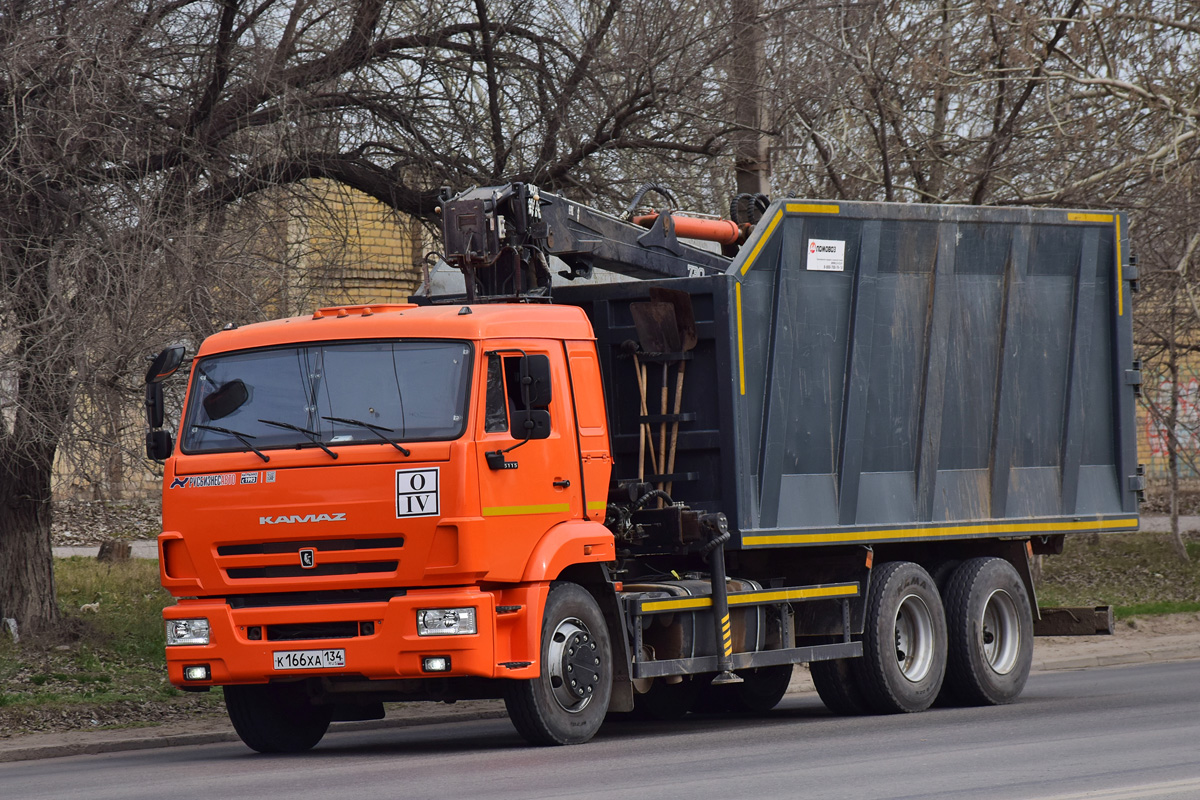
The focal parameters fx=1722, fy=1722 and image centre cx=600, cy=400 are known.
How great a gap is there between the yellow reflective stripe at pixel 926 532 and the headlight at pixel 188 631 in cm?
358

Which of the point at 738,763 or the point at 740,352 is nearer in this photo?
the point at 738,763

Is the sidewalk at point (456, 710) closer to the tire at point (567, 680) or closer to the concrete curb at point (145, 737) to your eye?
the concrete curb at point (145, 737)

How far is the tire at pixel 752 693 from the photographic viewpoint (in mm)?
13445

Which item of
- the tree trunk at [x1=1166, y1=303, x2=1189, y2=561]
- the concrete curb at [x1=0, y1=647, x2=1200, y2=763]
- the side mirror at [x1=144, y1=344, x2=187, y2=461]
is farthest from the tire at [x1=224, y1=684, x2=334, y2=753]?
the tree trunk at [x1=1166, y1=303, x2=1189, y2=561]

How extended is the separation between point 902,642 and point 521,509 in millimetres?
4097

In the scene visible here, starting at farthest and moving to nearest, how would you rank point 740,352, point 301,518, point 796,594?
1. point 796,594
2. point 740,352
3. point 301,518

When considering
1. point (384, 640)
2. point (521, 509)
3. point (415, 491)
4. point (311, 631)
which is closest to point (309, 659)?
point (311, 631)

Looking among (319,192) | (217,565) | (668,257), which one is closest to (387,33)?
(319,192)

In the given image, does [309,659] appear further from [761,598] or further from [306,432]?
[761,598]

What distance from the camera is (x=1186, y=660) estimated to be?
17.1 meters

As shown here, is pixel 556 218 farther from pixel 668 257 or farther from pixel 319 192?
pixel 319 192

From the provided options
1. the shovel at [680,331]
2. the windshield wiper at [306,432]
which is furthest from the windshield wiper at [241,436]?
the shovel at [680,331]

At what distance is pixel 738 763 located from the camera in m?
9.16

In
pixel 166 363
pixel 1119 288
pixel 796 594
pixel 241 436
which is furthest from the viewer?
pixel 1119 288
